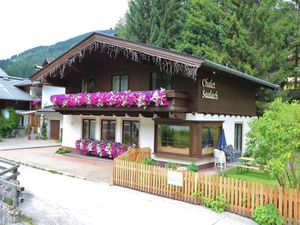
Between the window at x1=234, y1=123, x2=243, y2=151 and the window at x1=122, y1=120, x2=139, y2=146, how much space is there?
631 centimetres

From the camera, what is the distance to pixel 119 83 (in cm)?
1856

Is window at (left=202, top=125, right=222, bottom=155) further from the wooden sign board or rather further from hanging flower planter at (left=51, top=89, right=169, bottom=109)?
the wooden sign board

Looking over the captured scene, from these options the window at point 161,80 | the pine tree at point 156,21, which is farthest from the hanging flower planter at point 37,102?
the window at point 161,80

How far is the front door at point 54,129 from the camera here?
104 feet

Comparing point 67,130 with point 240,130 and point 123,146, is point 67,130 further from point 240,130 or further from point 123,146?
point 240,130

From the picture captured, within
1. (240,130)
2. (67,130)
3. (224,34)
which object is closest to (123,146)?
(67,130)

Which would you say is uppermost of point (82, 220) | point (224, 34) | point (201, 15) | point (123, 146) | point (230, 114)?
point (201, 15)

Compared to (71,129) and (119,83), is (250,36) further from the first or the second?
(71,129)

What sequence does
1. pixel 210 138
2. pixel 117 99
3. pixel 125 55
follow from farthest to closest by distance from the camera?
pixel 125 55, pixel 210 138, pixel 117 99

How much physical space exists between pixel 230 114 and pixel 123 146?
6.51 metres

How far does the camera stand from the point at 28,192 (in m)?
10.5

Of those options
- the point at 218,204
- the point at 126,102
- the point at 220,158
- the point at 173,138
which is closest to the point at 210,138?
the point at 220,158

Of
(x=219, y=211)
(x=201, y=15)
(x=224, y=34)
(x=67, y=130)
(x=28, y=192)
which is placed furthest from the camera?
(x=201, y=15)

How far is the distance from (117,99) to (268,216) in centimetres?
1009
